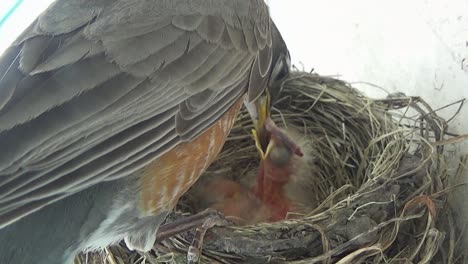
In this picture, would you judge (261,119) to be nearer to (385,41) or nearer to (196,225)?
(385,41)

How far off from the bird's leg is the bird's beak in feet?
1.47

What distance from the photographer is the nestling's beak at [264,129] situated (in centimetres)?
226

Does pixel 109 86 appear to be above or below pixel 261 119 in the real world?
above

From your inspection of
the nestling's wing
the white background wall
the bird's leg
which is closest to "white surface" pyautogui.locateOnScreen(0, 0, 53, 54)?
the white background wall

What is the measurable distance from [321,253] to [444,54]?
60 centimetres

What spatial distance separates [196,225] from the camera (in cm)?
183

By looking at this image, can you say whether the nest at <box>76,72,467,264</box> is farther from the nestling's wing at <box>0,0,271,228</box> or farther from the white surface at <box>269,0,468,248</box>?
the nestling's wing at <box>0,0,271,228</box>

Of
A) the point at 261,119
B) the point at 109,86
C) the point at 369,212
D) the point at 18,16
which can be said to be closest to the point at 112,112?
the point at 109,86

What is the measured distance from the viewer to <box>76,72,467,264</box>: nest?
1.74 metres

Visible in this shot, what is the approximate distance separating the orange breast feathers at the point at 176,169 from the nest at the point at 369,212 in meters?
0.19

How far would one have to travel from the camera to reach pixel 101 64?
1.48 meters

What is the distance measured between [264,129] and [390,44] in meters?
0.44

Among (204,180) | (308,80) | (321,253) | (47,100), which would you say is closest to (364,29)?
(308,80)

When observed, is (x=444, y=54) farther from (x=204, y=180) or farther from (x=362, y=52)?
(x=204, y=180)
